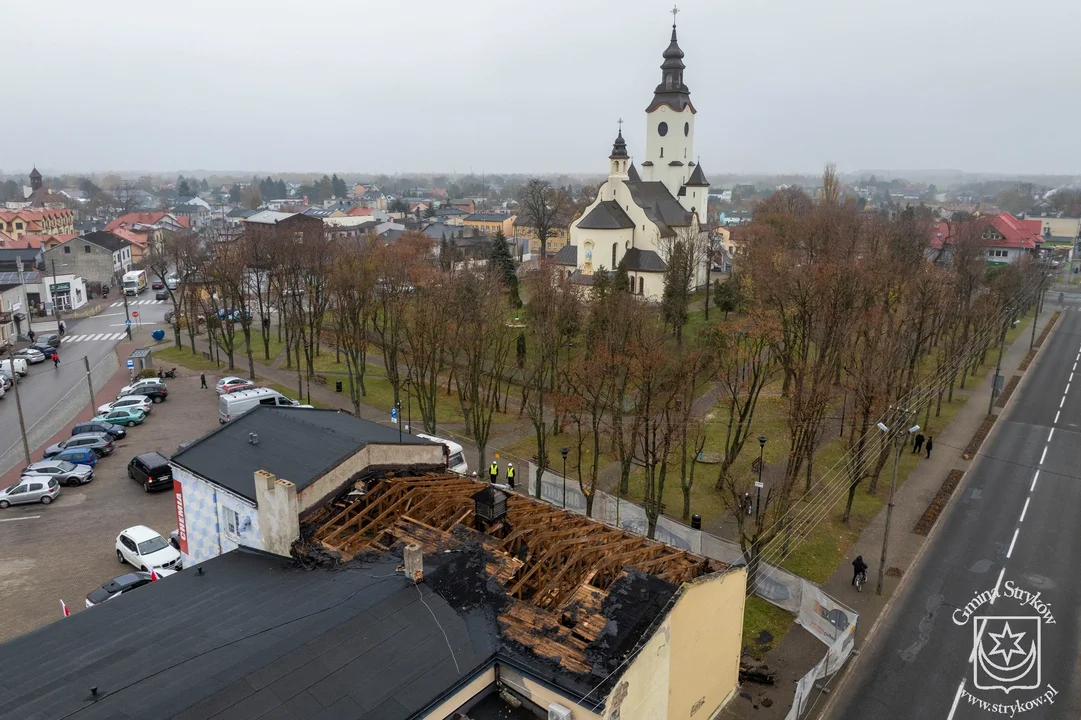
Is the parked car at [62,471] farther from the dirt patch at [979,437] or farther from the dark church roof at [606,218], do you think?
the dark church roof at [606,218]

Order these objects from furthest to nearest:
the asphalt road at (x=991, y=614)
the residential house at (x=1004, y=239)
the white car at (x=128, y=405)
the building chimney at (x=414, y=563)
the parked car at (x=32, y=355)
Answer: the residential house at (x=1004, y=239), the parked car at (x=32, y=355), the white car at (x=128, y=405), the asphalt road at (x=991, y=614), the building chimney at (x=414, y=563)

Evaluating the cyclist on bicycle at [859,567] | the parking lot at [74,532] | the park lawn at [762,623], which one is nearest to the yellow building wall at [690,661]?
the park lawn at [762,623]

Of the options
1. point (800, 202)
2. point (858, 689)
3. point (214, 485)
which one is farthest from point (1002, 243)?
point (214, 485)

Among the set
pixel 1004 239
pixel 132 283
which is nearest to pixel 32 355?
pixel 132 283

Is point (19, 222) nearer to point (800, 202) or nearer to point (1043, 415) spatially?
point (800, 202)

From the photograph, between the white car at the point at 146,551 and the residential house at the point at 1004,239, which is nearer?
the white car at the point at 146,551

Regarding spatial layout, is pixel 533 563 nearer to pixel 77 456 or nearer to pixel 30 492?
pixel 30 492
